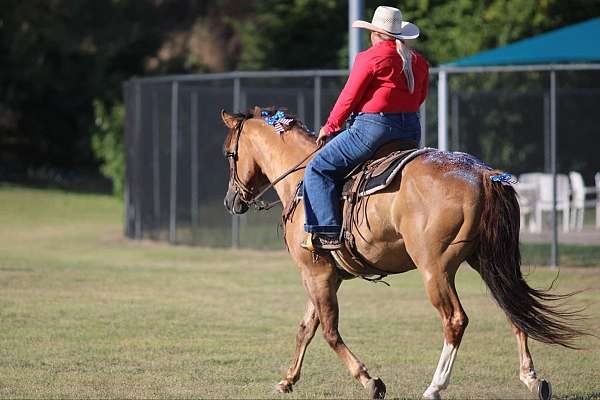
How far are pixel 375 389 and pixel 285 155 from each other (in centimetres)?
209

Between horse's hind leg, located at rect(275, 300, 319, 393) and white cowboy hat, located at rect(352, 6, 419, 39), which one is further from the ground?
white cowboy hat, located at rect(352, 6, 419, 39)

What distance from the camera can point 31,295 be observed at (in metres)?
13.8

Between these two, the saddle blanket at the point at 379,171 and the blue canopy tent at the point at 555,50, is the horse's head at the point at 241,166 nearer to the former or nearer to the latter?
the saddle blanket at the point at 379,171

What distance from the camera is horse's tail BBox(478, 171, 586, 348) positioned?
303 inches

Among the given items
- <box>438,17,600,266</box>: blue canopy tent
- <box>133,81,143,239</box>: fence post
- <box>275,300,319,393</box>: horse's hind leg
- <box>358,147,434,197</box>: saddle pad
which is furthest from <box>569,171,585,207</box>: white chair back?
<box>358,147,434,197</box>: saddle pad

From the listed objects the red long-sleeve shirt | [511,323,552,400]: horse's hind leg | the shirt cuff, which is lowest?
[511,323,552,400]: horse's hind leg

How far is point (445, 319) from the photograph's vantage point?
7.68m

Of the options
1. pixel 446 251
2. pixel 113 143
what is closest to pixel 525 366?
pixel 446 251

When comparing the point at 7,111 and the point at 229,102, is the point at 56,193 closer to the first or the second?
the point at 7,111

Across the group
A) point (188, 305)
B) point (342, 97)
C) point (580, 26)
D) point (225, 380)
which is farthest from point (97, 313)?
point (580, 26)

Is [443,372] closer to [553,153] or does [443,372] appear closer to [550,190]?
[553,153]

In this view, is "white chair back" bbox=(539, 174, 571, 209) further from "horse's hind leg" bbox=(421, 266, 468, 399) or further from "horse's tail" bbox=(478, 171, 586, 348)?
"horse's hind leg" bbox=(421, 266, 468, 399)

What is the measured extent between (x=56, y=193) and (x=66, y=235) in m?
10.8

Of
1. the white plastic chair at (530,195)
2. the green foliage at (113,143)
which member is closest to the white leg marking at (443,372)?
the white plastic chair at (530,195)
